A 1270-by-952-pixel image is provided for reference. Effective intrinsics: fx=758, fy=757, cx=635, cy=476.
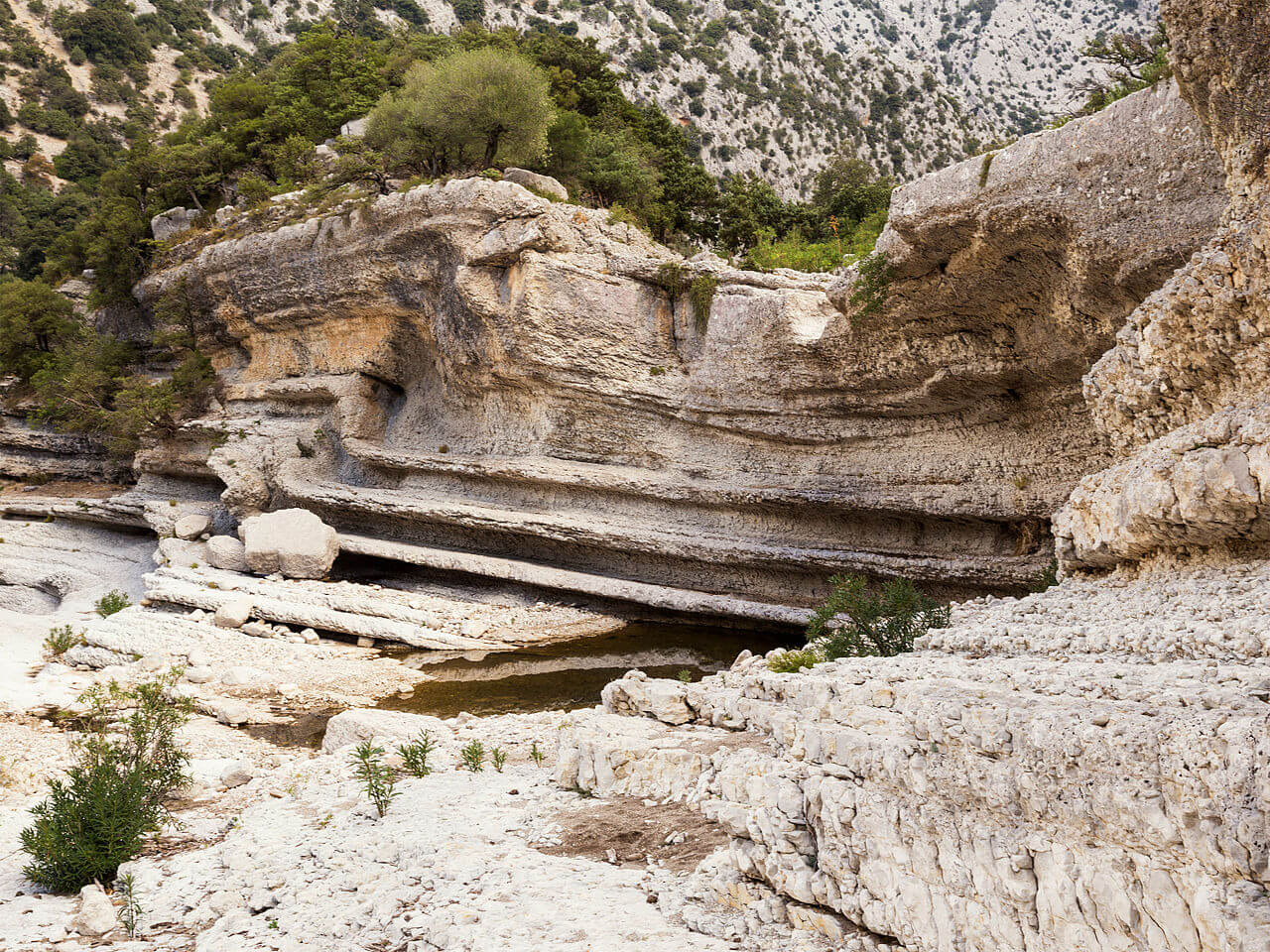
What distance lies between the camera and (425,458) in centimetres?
2230

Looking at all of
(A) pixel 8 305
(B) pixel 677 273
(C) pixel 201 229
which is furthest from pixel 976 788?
(A) pixel 8 305

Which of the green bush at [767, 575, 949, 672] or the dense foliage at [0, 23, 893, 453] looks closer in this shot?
the green bush at [767, 575, 949, 672]

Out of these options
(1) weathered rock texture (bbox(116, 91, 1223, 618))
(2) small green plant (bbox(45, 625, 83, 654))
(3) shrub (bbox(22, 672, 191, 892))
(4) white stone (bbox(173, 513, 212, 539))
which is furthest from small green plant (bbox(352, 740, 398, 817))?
(4) white stone (bbox(173, 513, 212, 539))

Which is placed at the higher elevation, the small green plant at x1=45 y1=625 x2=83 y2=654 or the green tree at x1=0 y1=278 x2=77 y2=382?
the green tree at x1=0 y1=278 x2=77 y2=382

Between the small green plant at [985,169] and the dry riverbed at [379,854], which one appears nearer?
the dry riverbed at [379,854]

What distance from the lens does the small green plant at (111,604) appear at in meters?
18.4

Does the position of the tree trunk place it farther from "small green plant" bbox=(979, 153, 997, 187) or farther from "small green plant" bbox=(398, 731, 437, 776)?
"small green plant" bbox=(398, 731, 437, 776)

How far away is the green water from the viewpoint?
1417cm

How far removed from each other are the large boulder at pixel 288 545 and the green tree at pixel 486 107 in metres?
12.2

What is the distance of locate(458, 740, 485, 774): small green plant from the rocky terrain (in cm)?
18

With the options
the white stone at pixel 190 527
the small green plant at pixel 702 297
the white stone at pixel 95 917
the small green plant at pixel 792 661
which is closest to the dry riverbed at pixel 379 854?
the white stone at pixel 95 917

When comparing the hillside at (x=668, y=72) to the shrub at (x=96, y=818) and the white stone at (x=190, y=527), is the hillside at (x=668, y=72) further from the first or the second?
the shrub at (x=96, y=818)

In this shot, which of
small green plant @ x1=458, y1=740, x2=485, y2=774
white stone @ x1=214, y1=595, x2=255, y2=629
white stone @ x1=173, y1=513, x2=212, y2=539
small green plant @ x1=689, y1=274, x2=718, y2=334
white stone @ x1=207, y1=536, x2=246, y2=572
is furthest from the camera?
white stone @ x1=173, y1=513, x2=212, y2=539

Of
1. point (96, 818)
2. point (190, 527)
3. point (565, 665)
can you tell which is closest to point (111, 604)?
point (190, 527)
